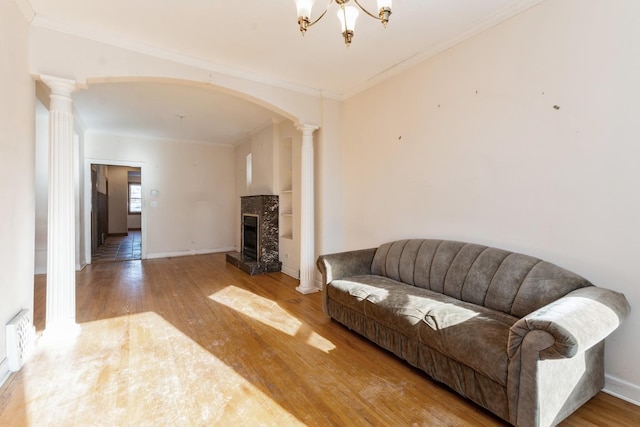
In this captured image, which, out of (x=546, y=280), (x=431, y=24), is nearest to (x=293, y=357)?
(x=546, y=280)

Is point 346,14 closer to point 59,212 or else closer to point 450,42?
point 450,42

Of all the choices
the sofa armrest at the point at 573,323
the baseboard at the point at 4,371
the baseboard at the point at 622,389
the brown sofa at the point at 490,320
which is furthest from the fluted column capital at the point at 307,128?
the baseboard at the point at 622,389

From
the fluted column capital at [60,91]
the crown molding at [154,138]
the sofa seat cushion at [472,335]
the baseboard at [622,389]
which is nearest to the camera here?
the sofa seat cushion at [472,335]

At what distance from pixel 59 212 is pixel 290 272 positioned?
323 centimetres

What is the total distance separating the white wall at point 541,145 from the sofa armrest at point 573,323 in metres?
0.38

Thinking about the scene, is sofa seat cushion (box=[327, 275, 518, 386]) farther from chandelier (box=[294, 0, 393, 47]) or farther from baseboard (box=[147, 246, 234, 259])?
baseboard (box=[147, 246, 234, 259])

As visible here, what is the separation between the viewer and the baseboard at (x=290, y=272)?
16.3 ft

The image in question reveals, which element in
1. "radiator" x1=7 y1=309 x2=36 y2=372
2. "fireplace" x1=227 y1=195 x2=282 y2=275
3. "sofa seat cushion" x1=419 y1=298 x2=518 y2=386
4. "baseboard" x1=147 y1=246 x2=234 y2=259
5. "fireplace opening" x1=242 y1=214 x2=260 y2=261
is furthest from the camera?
"baseboard" x1=147 y1=246 x2=234 y2=259

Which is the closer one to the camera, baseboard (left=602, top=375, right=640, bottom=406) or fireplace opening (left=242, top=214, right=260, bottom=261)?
baseboard (left=602, top=375, right=640, bottom=406)

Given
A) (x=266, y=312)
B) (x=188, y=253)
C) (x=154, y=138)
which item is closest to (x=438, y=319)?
(x=266, y=312)

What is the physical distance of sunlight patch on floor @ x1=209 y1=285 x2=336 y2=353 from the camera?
2713 millimetres

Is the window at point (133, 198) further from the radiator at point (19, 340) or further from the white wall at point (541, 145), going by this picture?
the white wall at point (541, 145)

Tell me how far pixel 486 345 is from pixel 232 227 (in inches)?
270

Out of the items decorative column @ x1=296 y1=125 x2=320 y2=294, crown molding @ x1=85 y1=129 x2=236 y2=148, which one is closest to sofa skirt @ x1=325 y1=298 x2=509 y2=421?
decorative column @ x1=296 y1=125 x2=320 y2=294
